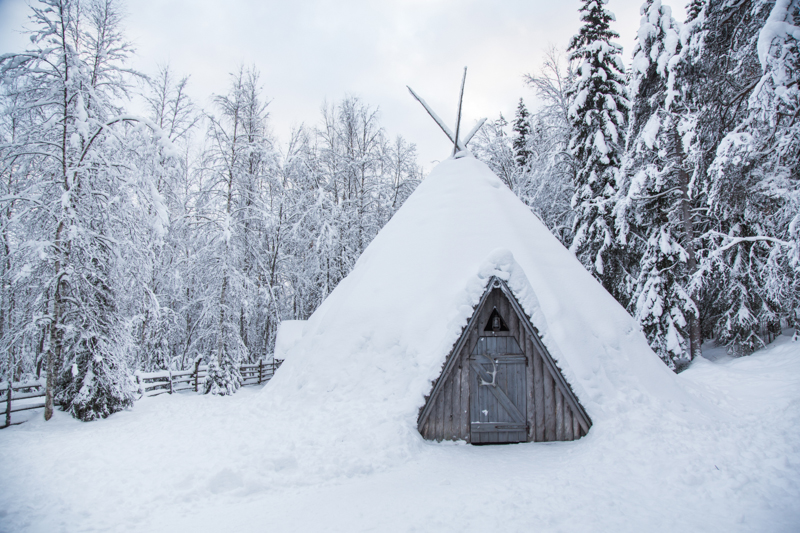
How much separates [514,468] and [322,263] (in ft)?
44.1

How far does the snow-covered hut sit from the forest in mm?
3945

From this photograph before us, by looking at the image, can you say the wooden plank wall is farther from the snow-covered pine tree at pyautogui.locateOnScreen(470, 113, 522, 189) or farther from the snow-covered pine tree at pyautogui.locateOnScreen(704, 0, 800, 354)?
the snow-covered pine tree at pyautogui.locateOnScreen(470, 113, 522, 189)

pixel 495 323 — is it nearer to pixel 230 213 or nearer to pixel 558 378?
pixel 558 378

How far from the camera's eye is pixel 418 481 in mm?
4902

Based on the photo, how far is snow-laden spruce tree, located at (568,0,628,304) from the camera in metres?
13.7

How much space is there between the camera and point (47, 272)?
8.67 meters

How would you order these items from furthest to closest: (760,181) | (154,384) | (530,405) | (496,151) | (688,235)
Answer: (496,151), (154,384), (688,235), (760,181), (530,405)

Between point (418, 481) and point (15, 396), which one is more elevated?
point (15, 396)

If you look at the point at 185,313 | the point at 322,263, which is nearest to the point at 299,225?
the point at 322,263

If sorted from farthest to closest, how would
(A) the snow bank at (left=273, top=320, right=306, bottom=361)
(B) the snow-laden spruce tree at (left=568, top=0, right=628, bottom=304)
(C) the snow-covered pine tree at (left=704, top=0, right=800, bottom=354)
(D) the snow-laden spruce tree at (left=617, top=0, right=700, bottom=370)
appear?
1. (B) the snow-laden spruce tree at (left=568, top=0, right=628, bottom=304)
2. (A) the snow bank at (left=273, top=320, right=306, bottom=361)
3. (D) the snow-laden spruce tree at (left=617, top=0, right=700, bottom=370)
4. (C) the snow-covered pine tree at (left=704, top=0, right=800, bottom=354)

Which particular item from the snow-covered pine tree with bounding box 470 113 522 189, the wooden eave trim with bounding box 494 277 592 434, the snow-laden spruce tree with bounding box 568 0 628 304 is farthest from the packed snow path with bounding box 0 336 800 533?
the snow-covered pine tree with bounding box 470 113 522 189

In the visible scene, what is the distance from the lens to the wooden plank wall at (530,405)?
6.38m

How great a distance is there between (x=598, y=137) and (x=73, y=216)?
52.5 feet

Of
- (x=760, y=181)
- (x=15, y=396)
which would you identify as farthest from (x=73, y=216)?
(x=760, y=181)
